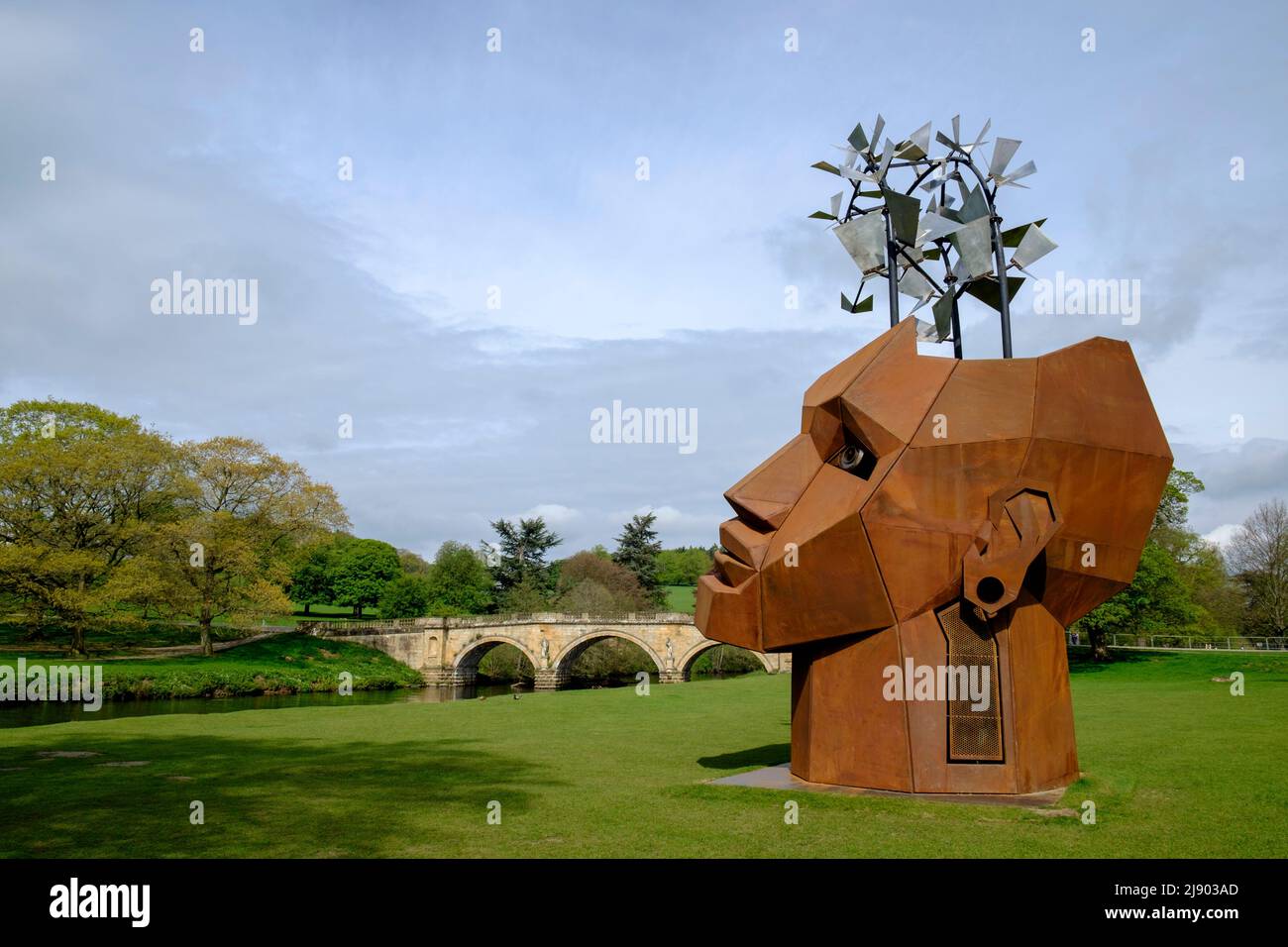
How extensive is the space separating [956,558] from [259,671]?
135 feet

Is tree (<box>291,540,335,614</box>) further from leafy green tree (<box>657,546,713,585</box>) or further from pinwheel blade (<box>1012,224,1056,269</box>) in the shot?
pinwheel blade (<box>1012,224,1056,269</box>)

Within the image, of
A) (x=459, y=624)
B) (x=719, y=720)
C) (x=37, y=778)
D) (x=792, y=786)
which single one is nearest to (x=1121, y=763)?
(x=792, y=786)

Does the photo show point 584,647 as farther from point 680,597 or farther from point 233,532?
point 680,597

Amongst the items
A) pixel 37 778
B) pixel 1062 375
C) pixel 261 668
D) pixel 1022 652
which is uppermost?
pixel 1062 375

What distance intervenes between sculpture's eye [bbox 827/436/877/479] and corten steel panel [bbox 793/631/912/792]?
6.49 feet

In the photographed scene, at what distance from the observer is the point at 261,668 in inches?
1754

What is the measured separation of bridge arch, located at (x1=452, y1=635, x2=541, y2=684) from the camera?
2213 inches

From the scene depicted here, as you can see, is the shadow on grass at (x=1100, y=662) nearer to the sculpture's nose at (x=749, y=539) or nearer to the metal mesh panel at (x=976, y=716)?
the metal mesh panel at (x=976, y=716)

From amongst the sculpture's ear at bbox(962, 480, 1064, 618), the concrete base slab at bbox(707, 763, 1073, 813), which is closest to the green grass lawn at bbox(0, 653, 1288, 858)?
the concrete base slab at bbox(707, 763, 1073, 813)

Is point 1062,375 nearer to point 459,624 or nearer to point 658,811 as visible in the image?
point 658,811

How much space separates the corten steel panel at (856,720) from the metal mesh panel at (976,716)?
0.57m

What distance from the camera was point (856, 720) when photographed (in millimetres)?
10555

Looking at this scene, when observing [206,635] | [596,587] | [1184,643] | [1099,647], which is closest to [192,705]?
[206,635]
